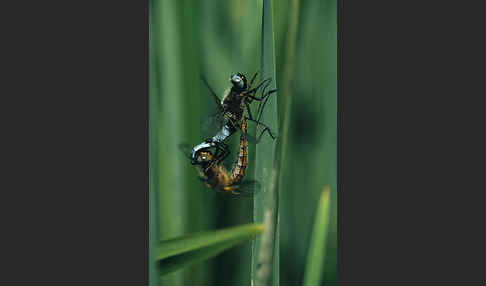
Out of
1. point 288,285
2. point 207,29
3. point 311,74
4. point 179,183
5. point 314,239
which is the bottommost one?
point 288,285

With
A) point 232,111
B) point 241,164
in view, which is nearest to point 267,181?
point 241,164

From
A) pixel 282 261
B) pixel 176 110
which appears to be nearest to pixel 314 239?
pixel 282 261

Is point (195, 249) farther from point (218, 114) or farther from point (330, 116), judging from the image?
point (330, 116)

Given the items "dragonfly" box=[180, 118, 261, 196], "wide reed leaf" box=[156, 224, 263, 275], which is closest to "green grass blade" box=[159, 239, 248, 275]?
"wide reed leaf" box=[156, 224, 263, 275]

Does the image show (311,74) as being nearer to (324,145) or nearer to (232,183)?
(324,145)

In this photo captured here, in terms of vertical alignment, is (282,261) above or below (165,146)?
below

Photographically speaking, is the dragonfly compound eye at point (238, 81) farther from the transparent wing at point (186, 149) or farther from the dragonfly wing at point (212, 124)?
the transparent wing at point (186, 149)

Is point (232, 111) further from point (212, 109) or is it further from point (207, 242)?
point (207, 242)
